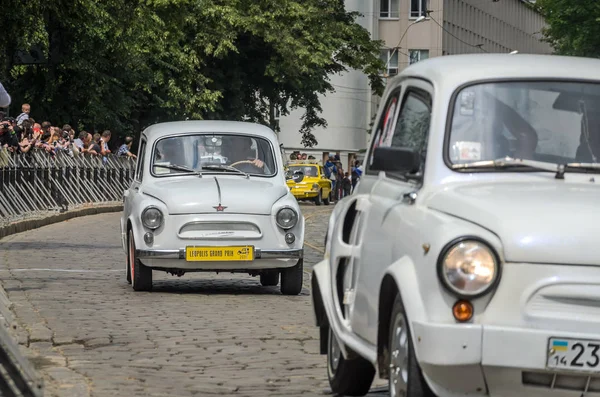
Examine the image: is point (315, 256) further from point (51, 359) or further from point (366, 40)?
point (366, 40)

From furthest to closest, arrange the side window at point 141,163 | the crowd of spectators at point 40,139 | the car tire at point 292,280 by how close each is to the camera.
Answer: the crowd of spectators at point 40,139
the side window at point 141,163
the car tire at point 292,280

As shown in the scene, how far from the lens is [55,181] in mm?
34656

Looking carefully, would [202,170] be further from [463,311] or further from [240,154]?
[463,311]

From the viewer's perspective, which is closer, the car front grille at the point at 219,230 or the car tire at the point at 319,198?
the car front grille at the point at 219,230

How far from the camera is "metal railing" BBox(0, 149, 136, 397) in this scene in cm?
2877

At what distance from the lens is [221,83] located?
188 feet

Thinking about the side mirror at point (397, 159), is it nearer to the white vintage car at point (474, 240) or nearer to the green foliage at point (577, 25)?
the white vintage car at point (474, 240)

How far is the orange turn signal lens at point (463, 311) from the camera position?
5918 mm

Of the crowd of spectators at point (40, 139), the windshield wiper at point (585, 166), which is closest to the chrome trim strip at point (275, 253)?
the windshield wiper at point (585, 166)

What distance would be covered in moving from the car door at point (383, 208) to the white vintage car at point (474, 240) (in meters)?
0.01

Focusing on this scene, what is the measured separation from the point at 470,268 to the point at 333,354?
2.52 meters

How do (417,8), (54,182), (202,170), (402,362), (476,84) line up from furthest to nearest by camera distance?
(417,8) < (54,182) < (202,170) < (476,84) < (402,362)

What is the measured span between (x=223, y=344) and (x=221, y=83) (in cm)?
4679

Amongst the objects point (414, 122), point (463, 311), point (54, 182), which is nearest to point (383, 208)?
point (414, 122)
